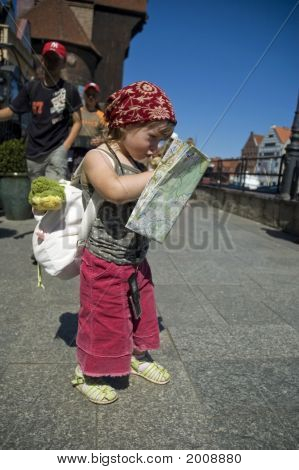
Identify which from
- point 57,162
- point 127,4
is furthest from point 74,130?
point 127,4

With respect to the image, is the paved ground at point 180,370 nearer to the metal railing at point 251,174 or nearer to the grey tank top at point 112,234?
the grey tank top at point 112,234

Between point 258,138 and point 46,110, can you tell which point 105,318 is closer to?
point 46,110

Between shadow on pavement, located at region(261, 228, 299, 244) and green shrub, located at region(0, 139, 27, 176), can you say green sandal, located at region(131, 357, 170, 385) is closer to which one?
shadow on pavement, located at region(261, 228, 299, 244)

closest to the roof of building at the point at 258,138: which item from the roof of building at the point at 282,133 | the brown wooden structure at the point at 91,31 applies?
the roof of building at the point at 282,133

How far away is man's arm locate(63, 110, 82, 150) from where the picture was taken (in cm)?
438

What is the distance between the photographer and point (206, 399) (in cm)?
203

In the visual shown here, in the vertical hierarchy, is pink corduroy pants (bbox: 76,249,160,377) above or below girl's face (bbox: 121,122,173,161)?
below

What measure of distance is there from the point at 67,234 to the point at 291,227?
6439 millimetres

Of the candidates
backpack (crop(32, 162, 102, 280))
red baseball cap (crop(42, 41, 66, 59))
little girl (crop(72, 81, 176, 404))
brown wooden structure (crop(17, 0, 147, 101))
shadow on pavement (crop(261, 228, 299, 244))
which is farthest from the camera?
brown wooden structure (crop(17, 0, 147, 101))

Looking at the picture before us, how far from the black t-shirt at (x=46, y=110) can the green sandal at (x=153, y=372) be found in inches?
115

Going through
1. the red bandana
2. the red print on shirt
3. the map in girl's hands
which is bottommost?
the map in girl's hands

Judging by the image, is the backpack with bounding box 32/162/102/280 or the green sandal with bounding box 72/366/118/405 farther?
the backpack with bounding box 32/162/102/280
